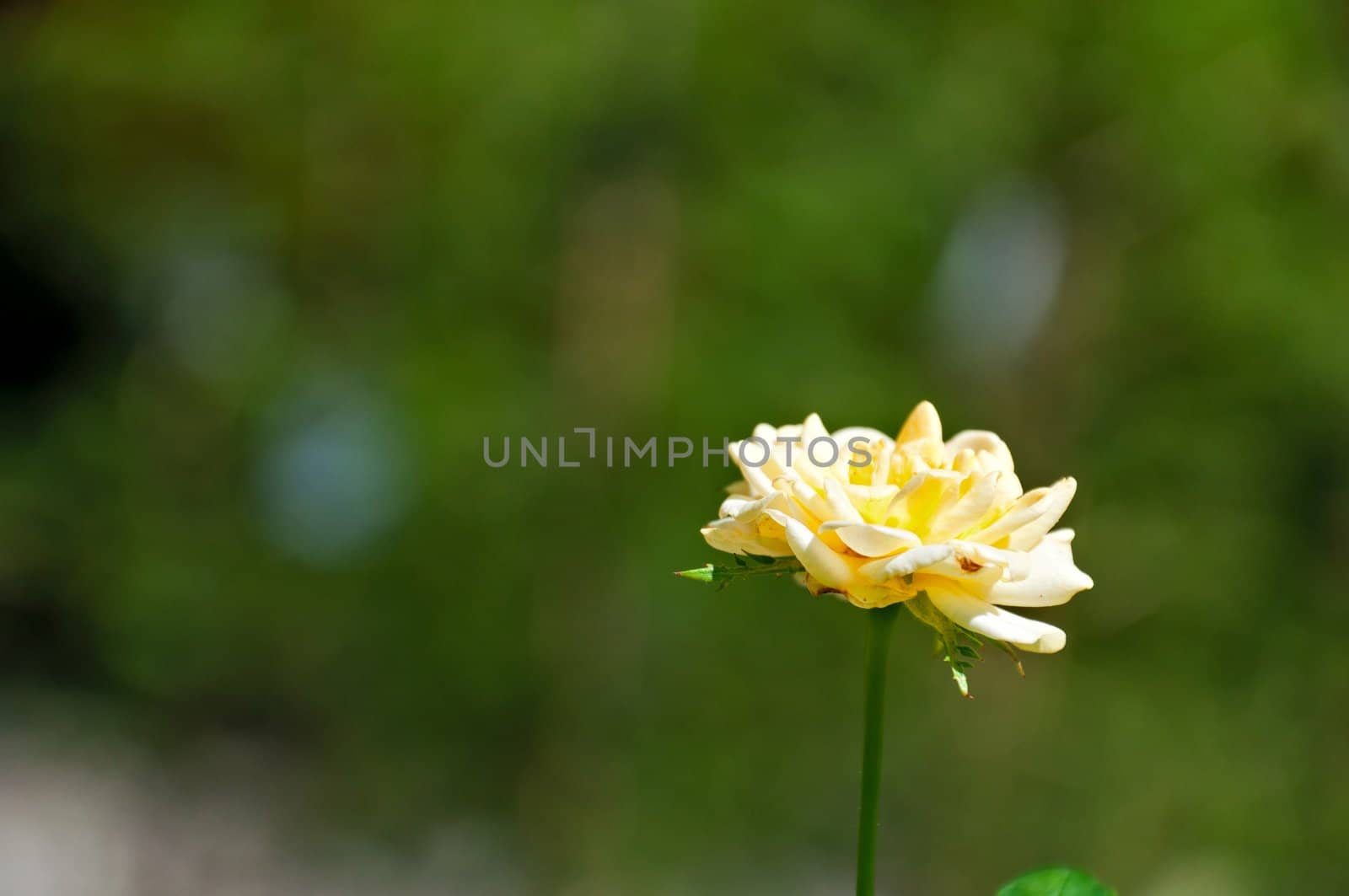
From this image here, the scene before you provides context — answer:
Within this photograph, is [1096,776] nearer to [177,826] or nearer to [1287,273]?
[1287,273]

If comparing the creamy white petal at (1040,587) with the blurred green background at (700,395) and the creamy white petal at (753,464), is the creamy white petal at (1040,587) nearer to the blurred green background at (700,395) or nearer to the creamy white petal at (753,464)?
the creamy white petal at (753,464)

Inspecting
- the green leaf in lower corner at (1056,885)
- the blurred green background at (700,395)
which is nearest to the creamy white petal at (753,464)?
the green leaf in lower corner at (1056,885)

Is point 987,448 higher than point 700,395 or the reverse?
the reverse

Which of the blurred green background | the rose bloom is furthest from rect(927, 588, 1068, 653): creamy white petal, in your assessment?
the blurred green background

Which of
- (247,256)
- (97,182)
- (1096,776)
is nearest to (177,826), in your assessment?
(247,256)

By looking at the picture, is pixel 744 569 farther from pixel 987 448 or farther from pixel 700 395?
pixel 700 395

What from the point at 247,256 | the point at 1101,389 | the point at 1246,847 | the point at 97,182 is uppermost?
the point at 97,182

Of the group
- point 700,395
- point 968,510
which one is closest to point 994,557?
point 968,510
